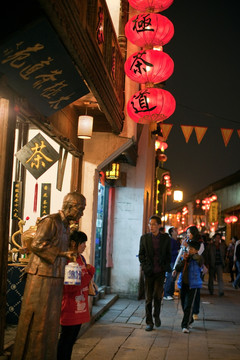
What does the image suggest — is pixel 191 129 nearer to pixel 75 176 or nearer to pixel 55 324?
pixel 75 176

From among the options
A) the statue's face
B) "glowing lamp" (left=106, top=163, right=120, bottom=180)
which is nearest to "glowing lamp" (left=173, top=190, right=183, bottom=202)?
"glowing lamp" (left=106, top=163, right=120, bottom=180)

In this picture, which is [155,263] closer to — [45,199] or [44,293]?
[45,199]

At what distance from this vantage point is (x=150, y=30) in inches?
400

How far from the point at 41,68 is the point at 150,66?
16.8ft

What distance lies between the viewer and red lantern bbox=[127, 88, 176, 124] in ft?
34.2

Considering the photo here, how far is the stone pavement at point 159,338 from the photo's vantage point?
8078 mm

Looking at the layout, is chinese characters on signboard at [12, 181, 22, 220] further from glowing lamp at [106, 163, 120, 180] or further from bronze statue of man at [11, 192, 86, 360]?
glowing lamp at [106, 163, 120, 180]

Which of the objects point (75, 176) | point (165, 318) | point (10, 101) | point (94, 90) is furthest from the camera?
point (165, 318)

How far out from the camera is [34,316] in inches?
205

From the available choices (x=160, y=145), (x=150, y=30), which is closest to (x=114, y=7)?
(x=150, y=30)

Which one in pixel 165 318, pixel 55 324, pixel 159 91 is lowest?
pixel 165 318

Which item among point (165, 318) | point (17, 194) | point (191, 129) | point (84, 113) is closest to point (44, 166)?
point (17, 194)

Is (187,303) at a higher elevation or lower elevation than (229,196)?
lower

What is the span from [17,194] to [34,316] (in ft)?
13.8
